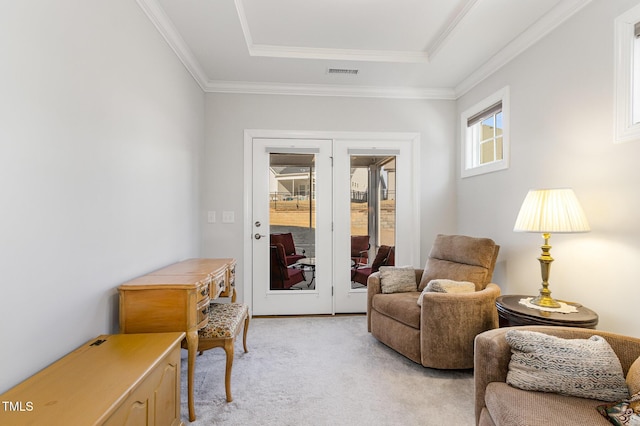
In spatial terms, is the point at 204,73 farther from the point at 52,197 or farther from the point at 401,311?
the point at 401,311

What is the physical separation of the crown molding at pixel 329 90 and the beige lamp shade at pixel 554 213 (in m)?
2.13

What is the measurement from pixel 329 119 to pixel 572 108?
7.49 feet

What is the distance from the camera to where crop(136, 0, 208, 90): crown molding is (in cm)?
217

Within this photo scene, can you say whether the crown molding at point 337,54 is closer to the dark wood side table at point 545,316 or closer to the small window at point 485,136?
the small window at point 485,136

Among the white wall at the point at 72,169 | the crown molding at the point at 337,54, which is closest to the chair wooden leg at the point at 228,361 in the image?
the white wall at the point at 72,169

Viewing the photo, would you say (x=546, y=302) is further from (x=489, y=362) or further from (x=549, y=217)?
(x=489, y=362)

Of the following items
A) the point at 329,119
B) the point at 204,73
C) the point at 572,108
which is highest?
the point at 204,73

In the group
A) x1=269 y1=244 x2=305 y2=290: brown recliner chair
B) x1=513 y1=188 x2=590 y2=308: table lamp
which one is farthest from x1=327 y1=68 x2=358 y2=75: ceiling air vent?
x1=513 y1=188 x2=590 y2=308: table lamp

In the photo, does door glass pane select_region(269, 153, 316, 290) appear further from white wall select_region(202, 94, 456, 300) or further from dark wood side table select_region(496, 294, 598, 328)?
dark wood side table select_region(496, 294, 598, 328)

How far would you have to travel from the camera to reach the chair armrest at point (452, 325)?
2.31 metres

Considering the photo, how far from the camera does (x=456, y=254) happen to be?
292 centimetres

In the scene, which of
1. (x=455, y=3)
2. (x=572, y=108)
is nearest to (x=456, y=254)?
(x=572, y=108)

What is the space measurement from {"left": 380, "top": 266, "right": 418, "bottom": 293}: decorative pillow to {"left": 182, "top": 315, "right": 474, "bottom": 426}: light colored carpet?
52 cm

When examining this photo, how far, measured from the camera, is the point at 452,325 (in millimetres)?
2312
